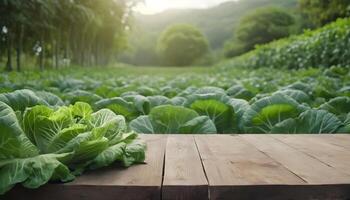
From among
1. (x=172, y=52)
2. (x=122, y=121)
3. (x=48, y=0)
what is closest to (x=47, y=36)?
(x=48, y=0)

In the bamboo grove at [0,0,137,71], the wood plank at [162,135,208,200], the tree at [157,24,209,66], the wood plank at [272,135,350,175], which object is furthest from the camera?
the tree at [157,24,209,66]

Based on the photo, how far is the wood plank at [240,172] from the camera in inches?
51.3

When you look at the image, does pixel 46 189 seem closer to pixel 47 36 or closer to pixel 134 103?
pixel 134 103

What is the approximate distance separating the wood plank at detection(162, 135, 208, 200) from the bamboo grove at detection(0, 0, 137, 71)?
445 inches

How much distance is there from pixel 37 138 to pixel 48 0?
14.7 meters

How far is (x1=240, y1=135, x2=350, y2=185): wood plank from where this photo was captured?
4.48ft

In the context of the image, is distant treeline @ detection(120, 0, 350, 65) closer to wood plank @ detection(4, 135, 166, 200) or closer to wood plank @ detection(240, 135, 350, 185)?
wood plank @ detection(240, 135, 350, 185)

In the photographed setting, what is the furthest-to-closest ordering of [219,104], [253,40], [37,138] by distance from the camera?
[253,40] < [219,104] < [37,138]

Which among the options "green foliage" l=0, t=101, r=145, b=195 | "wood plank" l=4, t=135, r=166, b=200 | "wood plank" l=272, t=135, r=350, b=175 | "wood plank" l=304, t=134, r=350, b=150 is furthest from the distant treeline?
"wood plank" l=4, t=135, r=166, b=200

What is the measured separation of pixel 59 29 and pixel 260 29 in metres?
41.5

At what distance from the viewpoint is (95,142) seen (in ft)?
4.89

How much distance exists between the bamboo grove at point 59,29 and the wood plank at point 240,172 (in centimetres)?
1136

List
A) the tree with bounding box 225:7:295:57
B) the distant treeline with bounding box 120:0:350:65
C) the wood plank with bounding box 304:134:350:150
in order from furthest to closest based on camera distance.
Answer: the tree with bounding box 225:7:295:57 < the distant treeline with bounding box 120:0:350:65 < the wood plank with bounding box 304:134:350:150

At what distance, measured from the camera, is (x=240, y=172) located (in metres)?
1.46
